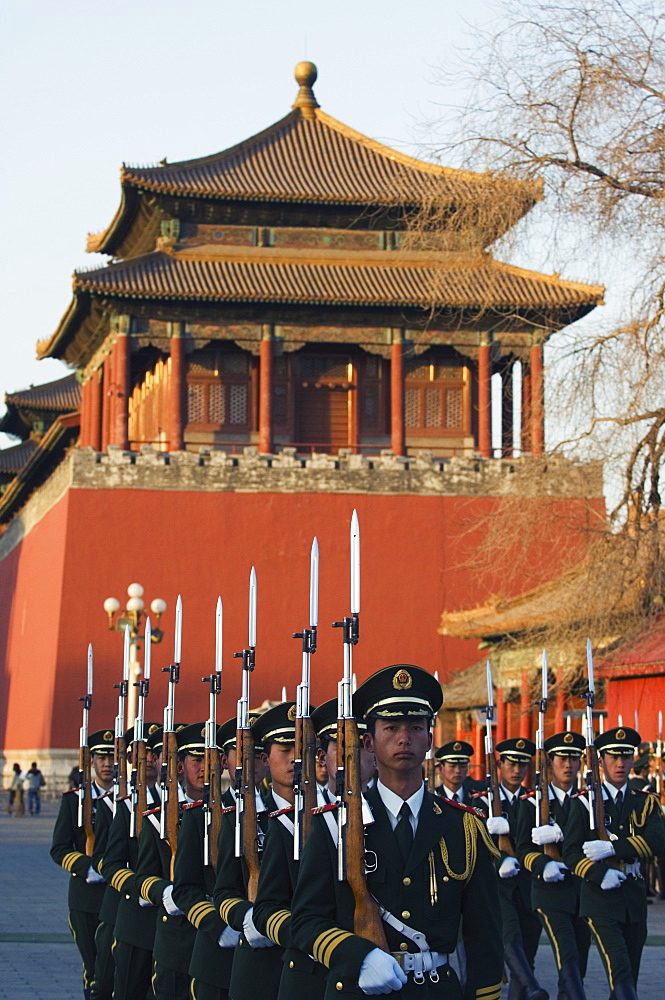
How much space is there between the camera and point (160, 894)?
5867 millimetres

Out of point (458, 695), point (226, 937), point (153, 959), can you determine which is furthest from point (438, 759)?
point (458, 695)

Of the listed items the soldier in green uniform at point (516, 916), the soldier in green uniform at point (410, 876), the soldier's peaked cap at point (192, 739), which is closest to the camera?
the soldier in green uniform at point (410, 876)

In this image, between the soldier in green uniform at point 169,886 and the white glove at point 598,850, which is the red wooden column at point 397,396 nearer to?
the white glove at point 598,850

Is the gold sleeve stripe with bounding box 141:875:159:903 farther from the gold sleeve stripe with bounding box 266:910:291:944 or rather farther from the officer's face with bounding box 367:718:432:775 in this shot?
the officer's face with bounding box 367:718:432:775

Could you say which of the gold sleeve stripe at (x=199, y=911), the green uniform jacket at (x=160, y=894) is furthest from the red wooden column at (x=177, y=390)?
the gold sleeve stripe at (x=199, y=911)

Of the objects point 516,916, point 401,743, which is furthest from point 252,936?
point 516,916

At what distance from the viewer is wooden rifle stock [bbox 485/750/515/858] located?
7957 millimetres

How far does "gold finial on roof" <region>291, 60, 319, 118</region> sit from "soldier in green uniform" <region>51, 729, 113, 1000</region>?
24.2 m

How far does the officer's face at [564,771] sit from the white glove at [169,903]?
8.37 ft

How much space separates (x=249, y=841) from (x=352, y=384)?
23740mm

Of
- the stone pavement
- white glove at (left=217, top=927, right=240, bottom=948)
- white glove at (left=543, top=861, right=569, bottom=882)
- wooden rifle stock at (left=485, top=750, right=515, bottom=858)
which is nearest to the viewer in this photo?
white glove at (left=217, top=927, right=240, bottom=948)

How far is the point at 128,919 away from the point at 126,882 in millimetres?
135

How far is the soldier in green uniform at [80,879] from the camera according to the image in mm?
7098

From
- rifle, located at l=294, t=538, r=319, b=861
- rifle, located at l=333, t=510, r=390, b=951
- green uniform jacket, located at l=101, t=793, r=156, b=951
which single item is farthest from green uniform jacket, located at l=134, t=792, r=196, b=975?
rifle, located at l=333, t=510, r=390, b=951
